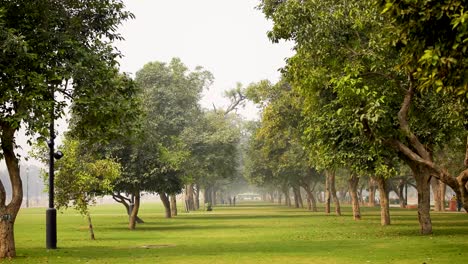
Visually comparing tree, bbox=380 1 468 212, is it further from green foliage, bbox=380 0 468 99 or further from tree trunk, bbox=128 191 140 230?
tree trunk, bbox=128 191 140 230

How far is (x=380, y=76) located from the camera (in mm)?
27234

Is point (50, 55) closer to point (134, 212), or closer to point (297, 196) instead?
point (134, 212)

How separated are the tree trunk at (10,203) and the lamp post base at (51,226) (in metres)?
1.63

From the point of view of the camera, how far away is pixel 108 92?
26078mm

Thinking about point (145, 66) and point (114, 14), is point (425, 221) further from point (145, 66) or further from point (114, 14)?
point (145, 66)

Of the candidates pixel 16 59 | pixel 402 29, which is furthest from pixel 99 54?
pixel 402 29

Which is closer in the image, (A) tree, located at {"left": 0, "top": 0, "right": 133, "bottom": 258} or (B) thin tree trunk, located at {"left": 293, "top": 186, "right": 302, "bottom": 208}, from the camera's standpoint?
(A) tree, located at {"left": 0, "top": 0, "right": 133, "bottom": 258}

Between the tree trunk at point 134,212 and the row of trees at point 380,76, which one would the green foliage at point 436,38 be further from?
the tree trunk at point 134,212

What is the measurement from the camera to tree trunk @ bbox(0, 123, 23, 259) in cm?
2430

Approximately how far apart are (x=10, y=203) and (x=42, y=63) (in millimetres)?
5641

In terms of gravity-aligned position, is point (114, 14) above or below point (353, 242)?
above

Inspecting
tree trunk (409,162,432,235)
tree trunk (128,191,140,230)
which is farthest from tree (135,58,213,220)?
tree trunk (409,162,432,235)

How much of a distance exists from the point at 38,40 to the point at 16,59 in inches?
84.5

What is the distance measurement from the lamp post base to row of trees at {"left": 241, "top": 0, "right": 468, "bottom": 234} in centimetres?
1142
